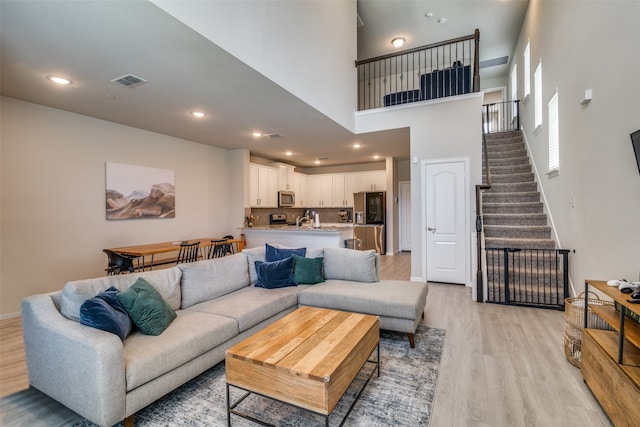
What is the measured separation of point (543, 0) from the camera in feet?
15.4

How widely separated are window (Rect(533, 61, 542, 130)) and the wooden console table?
404 cm

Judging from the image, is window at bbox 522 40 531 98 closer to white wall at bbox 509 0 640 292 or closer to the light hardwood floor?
white wall at bbox 509 0 640 292

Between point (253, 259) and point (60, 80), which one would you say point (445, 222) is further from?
point (60, 80)

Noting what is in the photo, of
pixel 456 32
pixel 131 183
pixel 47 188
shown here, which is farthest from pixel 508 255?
pixel 47 188

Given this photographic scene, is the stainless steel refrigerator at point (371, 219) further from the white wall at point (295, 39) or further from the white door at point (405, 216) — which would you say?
the white wall at point (295, 39)

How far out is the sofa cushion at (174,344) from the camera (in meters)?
1.77

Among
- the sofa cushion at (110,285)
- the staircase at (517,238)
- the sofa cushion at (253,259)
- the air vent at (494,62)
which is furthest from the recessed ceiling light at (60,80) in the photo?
the air vent at (494,62)

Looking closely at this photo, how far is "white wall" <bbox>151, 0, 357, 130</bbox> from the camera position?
260cm

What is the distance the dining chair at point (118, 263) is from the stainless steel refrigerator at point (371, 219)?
16.7ft

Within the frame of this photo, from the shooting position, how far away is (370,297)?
295 centimetres

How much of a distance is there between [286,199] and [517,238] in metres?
5.36

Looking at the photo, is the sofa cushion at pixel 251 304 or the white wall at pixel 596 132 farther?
the sofa cushion at pixel 251 304

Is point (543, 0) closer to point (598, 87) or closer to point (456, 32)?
point (456, 32)

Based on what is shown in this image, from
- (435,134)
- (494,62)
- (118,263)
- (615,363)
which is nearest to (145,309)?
(118,263)
